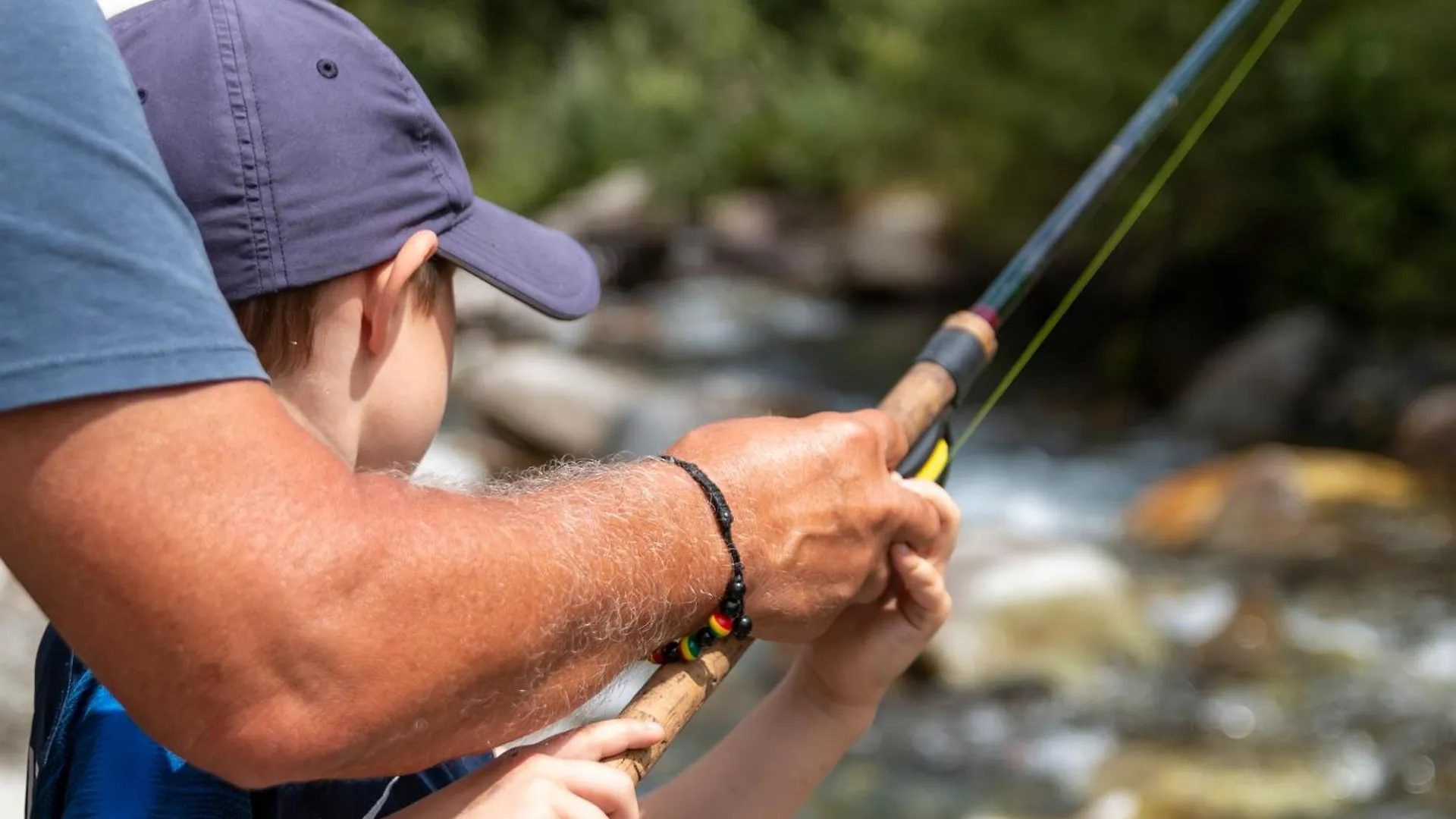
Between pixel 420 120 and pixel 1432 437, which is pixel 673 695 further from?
pixel 1432 437

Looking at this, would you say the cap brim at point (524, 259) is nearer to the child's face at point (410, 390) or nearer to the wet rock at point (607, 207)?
the child's face at point (410, 390)

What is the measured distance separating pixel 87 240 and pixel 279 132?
22 cm

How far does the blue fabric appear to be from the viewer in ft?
3.54

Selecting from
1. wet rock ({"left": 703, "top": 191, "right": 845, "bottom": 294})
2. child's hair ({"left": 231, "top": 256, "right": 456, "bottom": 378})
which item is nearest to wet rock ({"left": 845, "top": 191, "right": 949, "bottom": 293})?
wet rock ({"left": 703, "top": 191, "right": 845, "bottom": 294})

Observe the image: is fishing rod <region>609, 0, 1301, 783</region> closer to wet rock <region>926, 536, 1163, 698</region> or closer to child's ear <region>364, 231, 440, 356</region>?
child's ear <region>364, 231, 440, 356</region>

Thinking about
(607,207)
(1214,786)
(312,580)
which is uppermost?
(607,207)

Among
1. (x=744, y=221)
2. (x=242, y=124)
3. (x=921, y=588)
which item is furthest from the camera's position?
(x=744, y=221)

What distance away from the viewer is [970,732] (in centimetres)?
495

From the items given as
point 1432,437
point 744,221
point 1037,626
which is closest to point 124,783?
point 1037,626

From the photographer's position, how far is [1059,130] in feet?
34.1

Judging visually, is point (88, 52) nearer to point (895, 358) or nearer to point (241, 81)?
point (241, 81)

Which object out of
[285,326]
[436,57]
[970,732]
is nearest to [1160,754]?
[970,732]

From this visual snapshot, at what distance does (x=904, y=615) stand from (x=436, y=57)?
19.8 m

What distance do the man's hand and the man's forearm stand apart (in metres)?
0.17
